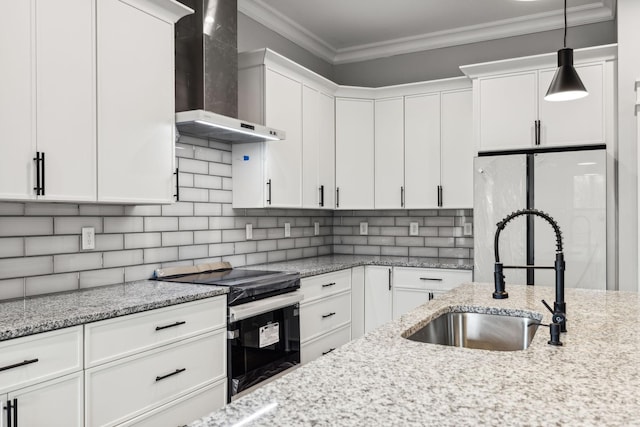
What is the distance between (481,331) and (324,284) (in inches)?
71.3

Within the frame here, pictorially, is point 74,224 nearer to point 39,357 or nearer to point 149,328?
point 149,328

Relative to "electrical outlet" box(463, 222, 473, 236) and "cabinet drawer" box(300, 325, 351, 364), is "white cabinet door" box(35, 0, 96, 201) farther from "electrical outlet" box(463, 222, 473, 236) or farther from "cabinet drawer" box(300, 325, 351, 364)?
"electrical outlet" box(463, 222, 473, 236)

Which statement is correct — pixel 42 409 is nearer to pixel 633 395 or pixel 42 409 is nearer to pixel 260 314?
pixel 260 314

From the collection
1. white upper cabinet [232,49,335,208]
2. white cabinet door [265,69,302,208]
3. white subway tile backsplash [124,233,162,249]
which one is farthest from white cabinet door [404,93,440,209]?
white subway tile backsplash [124,233,162,249]

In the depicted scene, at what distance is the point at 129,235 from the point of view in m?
2.84

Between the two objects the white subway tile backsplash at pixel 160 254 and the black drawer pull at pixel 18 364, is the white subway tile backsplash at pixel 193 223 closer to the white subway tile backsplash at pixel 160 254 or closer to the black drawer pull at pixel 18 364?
the white subway tile backsplash at pixel 160 254

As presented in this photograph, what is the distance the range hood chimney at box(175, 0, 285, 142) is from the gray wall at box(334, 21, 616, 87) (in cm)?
213

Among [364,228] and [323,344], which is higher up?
[364,228]

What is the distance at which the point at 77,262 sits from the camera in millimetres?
2553

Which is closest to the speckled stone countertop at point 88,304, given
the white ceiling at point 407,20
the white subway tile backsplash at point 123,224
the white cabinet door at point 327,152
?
the white subway tile backsplash at point 123,224

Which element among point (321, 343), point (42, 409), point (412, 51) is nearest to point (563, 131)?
point (412, 51)

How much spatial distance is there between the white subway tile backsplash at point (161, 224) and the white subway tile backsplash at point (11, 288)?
2.54 ft

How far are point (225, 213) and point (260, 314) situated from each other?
1.01 m

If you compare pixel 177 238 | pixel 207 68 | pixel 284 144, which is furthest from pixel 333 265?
pixel 207 68
